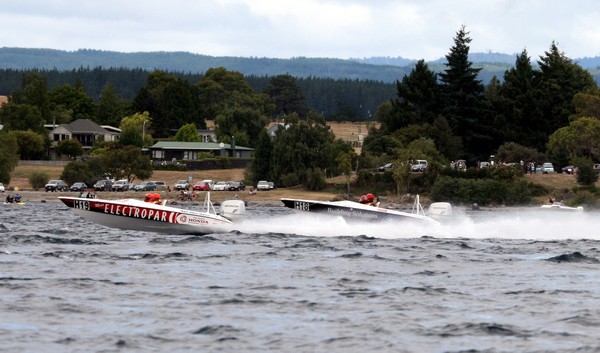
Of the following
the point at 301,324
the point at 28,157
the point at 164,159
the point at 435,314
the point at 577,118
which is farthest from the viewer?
the point at 164,159

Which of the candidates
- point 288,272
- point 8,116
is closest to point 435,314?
point 288,272

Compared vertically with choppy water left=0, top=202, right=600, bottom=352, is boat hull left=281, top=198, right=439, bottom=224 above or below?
above

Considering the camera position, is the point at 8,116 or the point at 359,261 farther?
the point at 8,116

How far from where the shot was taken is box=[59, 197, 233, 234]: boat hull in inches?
1791

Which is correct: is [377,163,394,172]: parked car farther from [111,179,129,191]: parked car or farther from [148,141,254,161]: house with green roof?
[148,141,254,161]: house with green roof

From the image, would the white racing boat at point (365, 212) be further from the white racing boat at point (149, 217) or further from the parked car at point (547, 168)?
the parked car at point (547, 168)

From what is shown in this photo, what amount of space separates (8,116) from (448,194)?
212 feet

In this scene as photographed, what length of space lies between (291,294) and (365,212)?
19.4 m

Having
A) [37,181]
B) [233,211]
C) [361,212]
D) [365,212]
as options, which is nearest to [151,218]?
[233,211]

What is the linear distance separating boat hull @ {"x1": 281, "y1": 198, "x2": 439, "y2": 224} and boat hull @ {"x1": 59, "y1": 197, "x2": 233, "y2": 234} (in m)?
4.89

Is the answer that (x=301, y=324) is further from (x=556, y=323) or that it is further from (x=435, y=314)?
(x=556, y=323)

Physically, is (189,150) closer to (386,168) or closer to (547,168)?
(386,168)

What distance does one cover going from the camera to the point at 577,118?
123m

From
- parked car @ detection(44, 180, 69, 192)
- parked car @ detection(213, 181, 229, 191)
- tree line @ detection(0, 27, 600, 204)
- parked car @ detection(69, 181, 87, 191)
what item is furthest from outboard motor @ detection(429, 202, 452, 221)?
parked car @ detection(44, 180, 69, 192)
